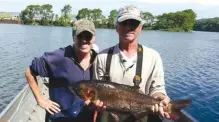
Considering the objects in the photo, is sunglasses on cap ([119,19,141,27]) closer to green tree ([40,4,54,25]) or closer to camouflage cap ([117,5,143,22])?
camouflage cap ([117,5,143,22])

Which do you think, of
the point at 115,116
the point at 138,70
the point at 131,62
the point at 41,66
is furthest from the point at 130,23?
the point at 41,66

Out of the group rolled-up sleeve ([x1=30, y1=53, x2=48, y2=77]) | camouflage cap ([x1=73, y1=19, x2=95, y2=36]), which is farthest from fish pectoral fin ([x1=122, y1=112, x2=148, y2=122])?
rolled-up sleeve ([x1=30, y1=53, x2=48, y2=77])

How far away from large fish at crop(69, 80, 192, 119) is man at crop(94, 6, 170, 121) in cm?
12

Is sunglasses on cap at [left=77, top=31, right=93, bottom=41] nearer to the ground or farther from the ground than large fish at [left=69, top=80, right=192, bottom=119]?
farther from the ground

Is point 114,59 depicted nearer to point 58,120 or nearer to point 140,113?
point 140,113

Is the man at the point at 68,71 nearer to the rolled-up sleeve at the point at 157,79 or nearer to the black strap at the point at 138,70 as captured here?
the black strap at the point at 138,70

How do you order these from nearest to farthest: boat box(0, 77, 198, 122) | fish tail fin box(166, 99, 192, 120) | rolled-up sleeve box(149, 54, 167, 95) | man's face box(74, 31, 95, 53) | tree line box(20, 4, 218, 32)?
1. fish tail fin box(166, 99, 192, 120)
2. rolled-up sleeve box(149, 54, 167, 95)
3. man's face box(74, 31, 95, 53)
4. boat box(0, 77, 198, 122)
5. tree line box(20, 4, 218, 32)

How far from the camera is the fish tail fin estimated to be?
13.2 ft

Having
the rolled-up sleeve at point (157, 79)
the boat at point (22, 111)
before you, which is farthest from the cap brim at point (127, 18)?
the boat at point (22, 111)

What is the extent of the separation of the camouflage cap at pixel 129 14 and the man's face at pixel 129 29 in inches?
2.2

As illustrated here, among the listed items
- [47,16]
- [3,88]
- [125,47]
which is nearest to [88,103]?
[125,47]

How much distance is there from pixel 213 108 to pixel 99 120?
1458 centimetres

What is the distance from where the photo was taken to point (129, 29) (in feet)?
14.3

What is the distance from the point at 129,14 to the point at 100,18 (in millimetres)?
190536
